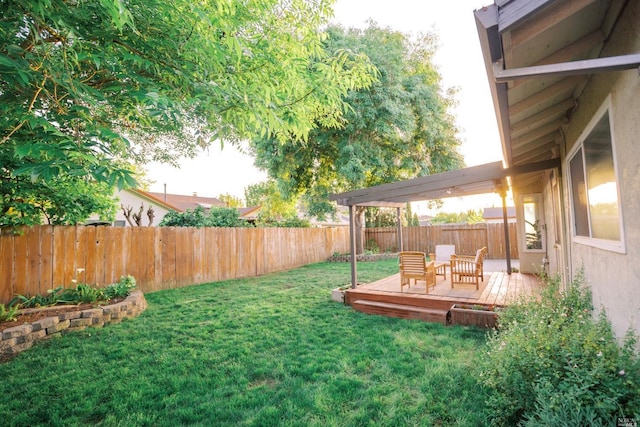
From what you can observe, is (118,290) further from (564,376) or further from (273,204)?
(273,204)

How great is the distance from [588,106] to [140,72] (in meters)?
4.71

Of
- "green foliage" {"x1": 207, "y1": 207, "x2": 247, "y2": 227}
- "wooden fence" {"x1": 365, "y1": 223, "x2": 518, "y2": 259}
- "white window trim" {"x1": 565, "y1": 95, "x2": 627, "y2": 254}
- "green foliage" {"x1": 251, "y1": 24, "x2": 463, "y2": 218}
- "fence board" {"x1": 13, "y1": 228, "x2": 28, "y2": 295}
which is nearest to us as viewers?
"white window trim" {"x1": 565, "y1": 95, "x2": 627, "y2": 254}

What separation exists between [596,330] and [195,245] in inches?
370

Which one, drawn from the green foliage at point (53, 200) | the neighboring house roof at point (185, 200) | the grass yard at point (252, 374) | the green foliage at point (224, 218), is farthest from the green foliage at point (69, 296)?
the neighboring house roof at point (185, 200)

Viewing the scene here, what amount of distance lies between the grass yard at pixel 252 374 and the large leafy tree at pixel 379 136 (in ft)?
27.8

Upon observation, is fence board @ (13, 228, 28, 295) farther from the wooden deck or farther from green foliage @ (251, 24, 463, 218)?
green foliage @ (251, 24, 463, 218)

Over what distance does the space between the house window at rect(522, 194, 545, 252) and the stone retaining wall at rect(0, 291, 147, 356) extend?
10.4 metres

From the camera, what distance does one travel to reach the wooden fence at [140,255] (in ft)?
19.2

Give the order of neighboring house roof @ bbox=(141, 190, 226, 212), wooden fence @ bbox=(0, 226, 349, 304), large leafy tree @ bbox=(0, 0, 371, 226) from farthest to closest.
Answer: neighboring house roof @ bbox=(141, 190, 226, 212), wooden fence @ bbox=(0, 226, 349, 304), large leafy tree @ bbox=(0, 0, 371, 226)

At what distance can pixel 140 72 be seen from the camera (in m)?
3.20

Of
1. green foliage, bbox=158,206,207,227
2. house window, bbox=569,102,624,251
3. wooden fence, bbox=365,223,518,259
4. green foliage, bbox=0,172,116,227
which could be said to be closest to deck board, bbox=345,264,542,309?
house window, bbox=569,102,624,251

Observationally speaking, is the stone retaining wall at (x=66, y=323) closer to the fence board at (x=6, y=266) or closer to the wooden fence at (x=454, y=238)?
the fence board at (x=6, y=266)

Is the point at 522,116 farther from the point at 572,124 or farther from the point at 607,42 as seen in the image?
the point at 607,42

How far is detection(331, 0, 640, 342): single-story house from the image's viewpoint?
183 cm
